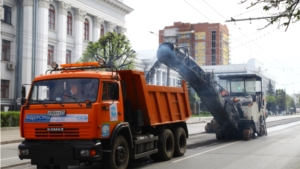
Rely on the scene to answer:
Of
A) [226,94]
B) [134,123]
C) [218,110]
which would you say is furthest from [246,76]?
[134,123]

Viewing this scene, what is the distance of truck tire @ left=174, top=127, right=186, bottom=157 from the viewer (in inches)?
563

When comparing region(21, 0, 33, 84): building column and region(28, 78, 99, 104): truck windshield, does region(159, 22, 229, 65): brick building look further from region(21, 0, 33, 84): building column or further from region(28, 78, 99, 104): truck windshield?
region(28, 78, 99, 104): truck windshield

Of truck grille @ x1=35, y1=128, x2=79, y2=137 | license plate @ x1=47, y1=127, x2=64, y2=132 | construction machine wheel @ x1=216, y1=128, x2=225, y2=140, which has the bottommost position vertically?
construction machine wheel @ x1=216, y1=128, x2=225, y2=140

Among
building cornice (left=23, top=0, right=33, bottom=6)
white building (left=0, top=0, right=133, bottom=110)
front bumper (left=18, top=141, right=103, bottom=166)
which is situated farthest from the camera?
building cornice (left=23, top=0, right=33, bottom=6)

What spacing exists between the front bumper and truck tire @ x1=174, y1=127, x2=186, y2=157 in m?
5.08

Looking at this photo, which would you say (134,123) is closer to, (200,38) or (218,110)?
(218,110)

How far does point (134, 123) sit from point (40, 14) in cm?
2970

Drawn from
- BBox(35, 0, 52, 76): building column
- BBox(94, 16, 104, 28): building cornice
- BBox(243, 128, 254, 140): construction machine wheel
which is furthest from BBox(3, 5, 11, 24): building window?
BBox(243, 128, 254, 140): construction machine wheel

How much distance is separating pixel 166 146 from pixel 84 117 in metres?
4.73

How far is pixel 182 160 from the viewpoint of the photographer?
13.4 meters

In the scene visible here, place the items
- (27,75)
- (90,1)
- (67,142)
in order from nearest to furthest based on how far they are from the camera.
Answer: (67,142) → (27,75) → (90,1)

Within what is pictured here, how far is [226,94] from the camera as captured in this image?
22062mm

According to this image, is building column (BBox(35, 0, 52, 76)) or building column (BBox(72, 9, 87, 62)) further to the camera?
building column (BBox(72, 9, 87, 62))

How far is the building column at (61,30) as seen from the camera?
41.6 m
